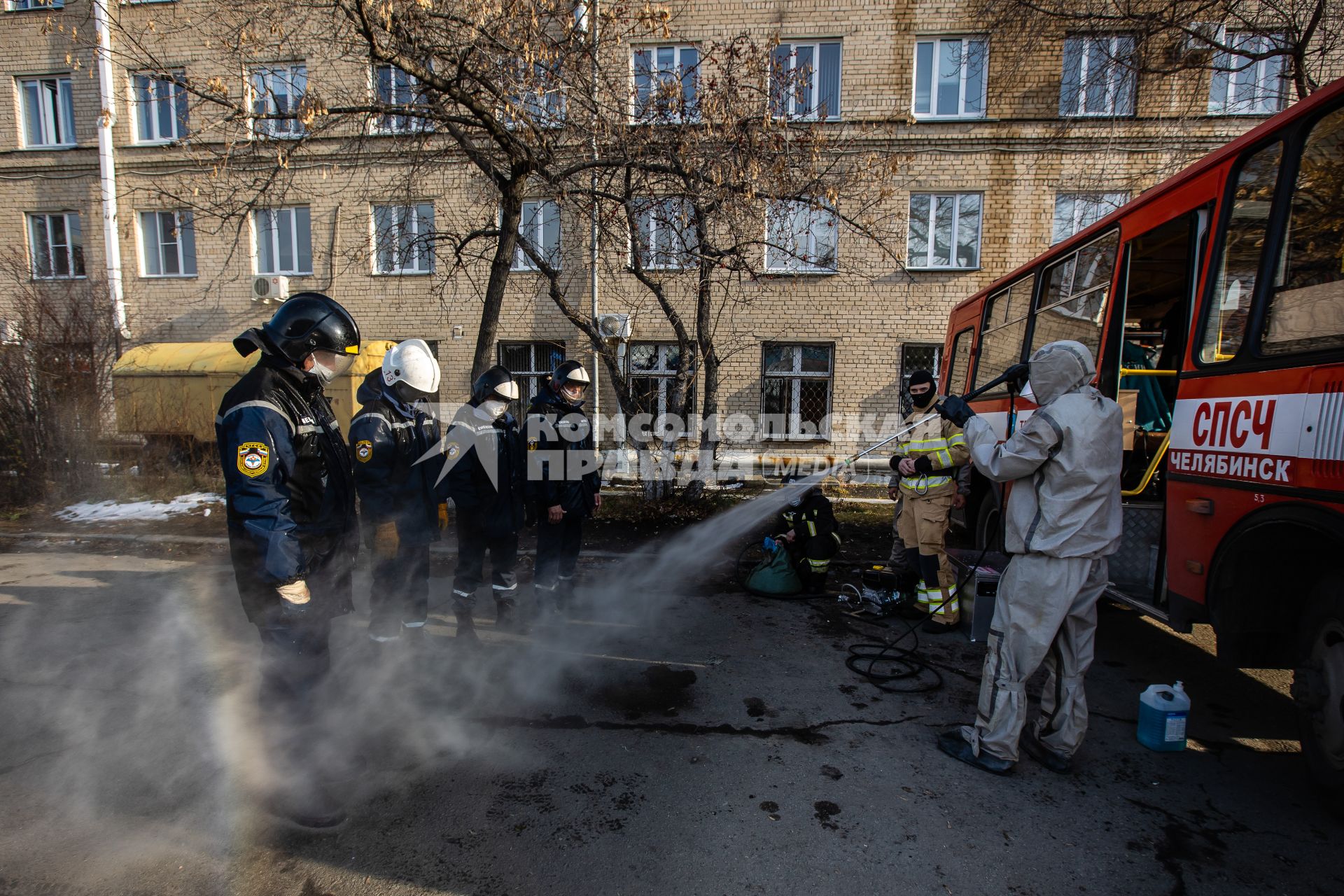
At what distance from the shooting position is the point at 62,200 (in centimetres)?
1492

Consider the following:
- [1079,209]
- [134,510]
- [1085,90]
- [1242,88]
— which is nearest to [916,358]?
[1079,209]

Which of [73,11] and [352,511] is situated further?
[73,11]

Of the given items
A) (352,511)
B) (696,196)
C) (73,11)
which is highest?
(73,11)

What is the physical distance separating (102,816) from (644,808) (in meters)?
2.30

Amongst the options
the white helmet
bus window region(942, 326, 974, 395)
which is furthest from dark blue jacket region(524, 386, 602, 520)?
bus window region(942, 326, 974, 395)

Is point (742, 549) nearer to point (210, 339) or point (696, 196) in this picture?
point (696, 196)

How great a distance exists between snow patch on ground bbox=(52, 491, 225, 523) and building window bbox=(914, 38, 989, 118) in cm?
1413

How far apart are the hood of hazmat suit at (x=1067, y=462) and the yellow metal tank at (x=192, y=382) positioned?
36.7 feet

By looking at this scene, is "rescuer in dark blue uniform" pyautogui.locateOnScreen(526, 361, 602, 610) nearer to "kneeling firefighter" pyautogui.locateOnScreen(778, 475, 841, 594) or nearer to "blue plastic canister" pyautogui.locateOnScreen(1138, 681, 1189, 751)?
"kneeling firefighter" pyautogui.locateOnScreen(778, 475, 841, 594)

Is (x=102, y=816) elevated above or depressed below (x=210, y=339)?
below

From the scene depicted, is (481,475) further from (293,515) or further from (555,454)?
(293,515)

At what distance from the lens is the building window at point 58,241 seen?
15055 millimetres

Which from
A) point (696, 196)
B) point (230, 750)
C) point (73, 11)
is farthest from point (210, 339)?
point (230, 750)

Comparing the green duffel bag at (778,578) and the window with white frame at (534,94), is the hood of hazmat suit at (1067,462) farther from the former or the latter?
the window with white frame at (534,94)
